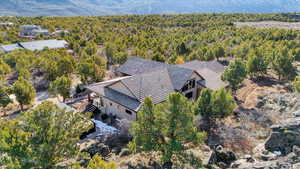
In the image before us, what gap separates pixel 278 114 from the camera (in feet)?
104

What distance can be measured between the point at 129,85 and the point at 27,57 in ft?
134

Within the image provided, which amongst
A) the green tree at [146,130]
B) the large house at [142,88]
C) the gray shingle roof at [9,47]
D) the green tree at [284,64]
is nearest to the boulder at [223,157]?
the green tree at [146,130]

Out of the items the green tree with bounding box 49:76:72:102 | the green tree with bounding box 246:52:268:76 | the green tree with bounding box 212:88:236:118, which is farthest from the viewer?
the green tree with bounding box 246:52:268:76

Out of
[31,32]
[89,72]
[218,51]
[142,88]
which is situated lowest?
[89,72]

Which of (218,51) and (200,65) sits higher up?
(218,51)

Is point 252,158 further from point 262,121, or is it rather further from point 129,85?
point 129,85

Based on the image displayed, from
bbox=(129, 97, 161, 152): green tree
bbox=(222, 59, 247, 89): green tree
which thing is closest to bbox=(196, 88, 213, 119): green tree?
bbox=(129, 97, 161, 152): green tree

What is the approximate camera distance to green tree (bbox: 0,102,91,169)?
14359mm

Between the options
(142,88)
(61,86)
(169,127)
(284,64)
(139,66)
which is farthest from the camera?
(284,64)

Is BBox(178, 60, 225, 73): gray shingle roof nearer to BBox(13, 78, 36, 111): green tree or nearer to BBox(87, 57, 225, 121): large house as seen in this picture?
BBox(87, 57, 225, 121): large house

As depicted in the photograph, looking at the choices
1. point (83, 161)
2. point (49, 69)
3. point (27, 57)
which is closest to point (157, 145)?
point (83, 161)

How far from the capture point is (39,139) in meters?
15.1

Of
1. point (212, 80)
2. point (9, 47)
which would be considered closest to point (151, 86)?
point (212, 80)

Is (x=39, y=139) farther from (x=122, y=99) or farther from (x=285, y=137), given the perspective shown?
(x=285, y=137)
